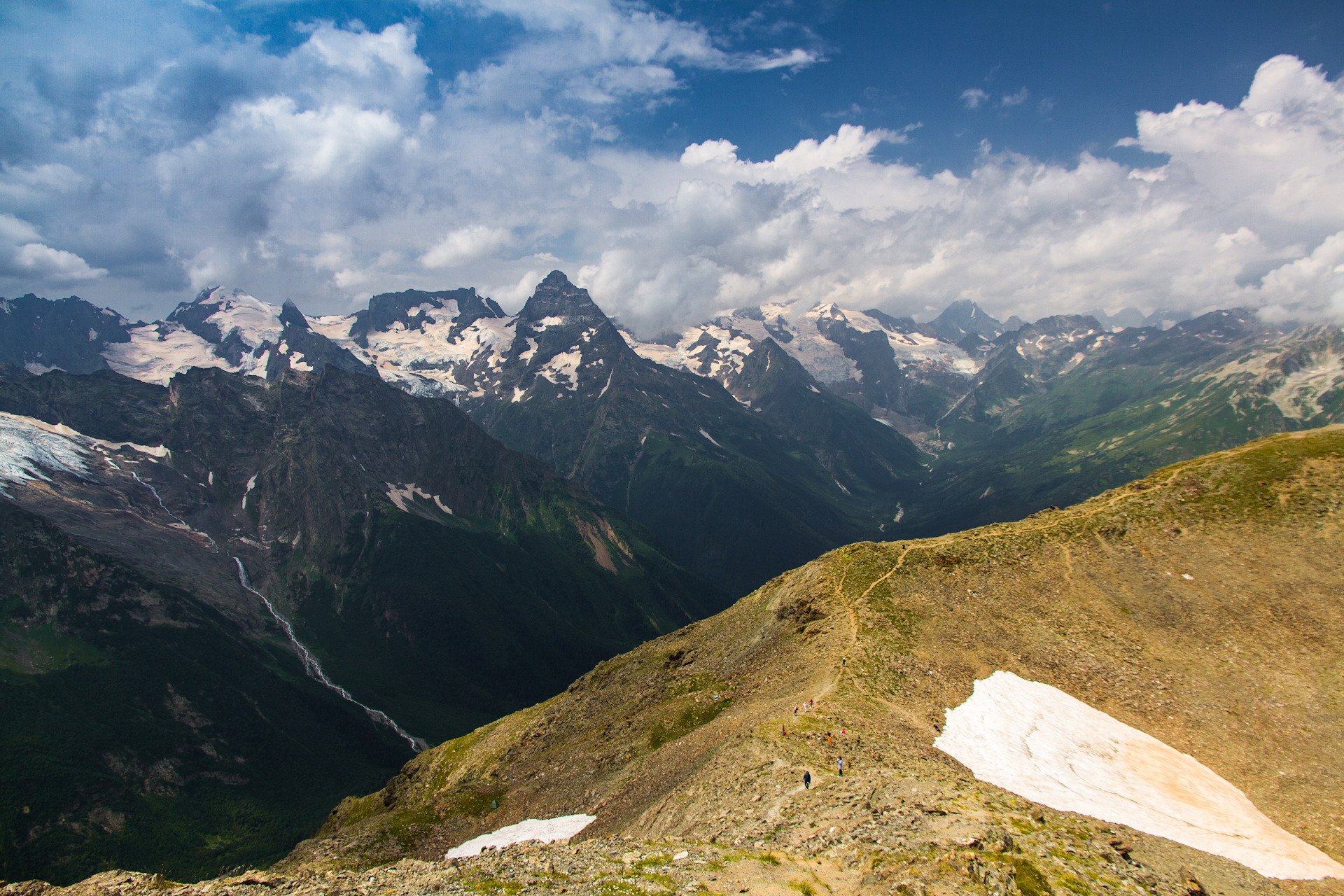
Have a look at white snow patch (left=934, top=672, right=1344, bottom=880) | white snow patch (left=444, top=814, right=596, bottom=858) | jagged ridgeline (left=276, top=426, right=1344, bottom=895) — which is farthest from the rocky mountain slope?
white snow patch (left=934, top=672, right=1344, bottom=880)

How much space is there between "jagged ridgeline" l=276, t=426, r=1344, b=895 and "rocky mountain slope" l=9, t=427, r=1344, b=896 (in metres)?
0.27

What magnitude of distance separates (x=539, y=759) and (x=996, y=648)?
63870 mm

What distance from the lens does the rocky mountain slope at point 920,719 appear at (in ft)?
120

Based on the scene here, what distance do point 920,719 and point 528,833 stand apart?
146 feet

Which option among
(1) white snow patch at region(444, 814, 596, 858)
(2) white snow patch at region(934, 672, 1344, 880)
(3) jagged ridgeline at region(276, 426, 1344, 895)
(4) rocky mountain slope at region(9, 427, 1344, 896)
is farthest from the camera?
(1) white snow patch at region(444, 814, 596, 858)

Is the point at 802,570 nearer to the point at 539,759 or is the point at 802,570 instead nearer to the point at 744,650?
the point at 744,650

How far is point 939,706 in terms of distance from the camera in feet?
205

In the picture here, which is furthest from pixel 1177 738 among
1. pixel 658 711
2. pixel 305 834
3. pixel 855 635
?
pixel 305 834

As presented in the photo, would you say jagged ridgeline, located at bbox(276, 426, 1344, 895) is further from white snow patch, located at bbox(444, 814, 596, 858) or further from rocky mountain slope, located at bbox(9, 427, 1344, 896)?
white snow patch, located at bbox(444, 814, 596, 858)

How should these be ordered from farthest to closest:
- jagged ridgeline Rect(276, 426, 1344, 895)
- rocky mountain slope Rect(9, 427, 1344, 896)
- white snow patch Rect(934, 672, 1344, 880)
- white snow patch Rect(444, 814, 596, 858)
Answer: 1. white snow patch Rect(444, 814, 596, 858)
2. white snow patch Rect(934, 672, 1344, 880)
3. jagged ridgeline Rect(276, 426, 1344, 895)
4. rocky mountain slope Rect(9, 427, 1344, 896)

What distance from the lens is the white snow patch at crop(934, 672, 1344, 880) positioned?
4650 cm

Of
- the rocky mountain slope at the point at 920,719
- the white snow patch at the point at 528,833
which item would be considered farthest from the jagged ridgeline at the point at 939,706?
the white snow patch at the point at 528,833

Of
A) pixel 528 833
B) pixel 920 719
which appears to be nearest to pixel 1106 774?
pixel 920 719

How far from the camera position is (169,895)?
1362 inches
